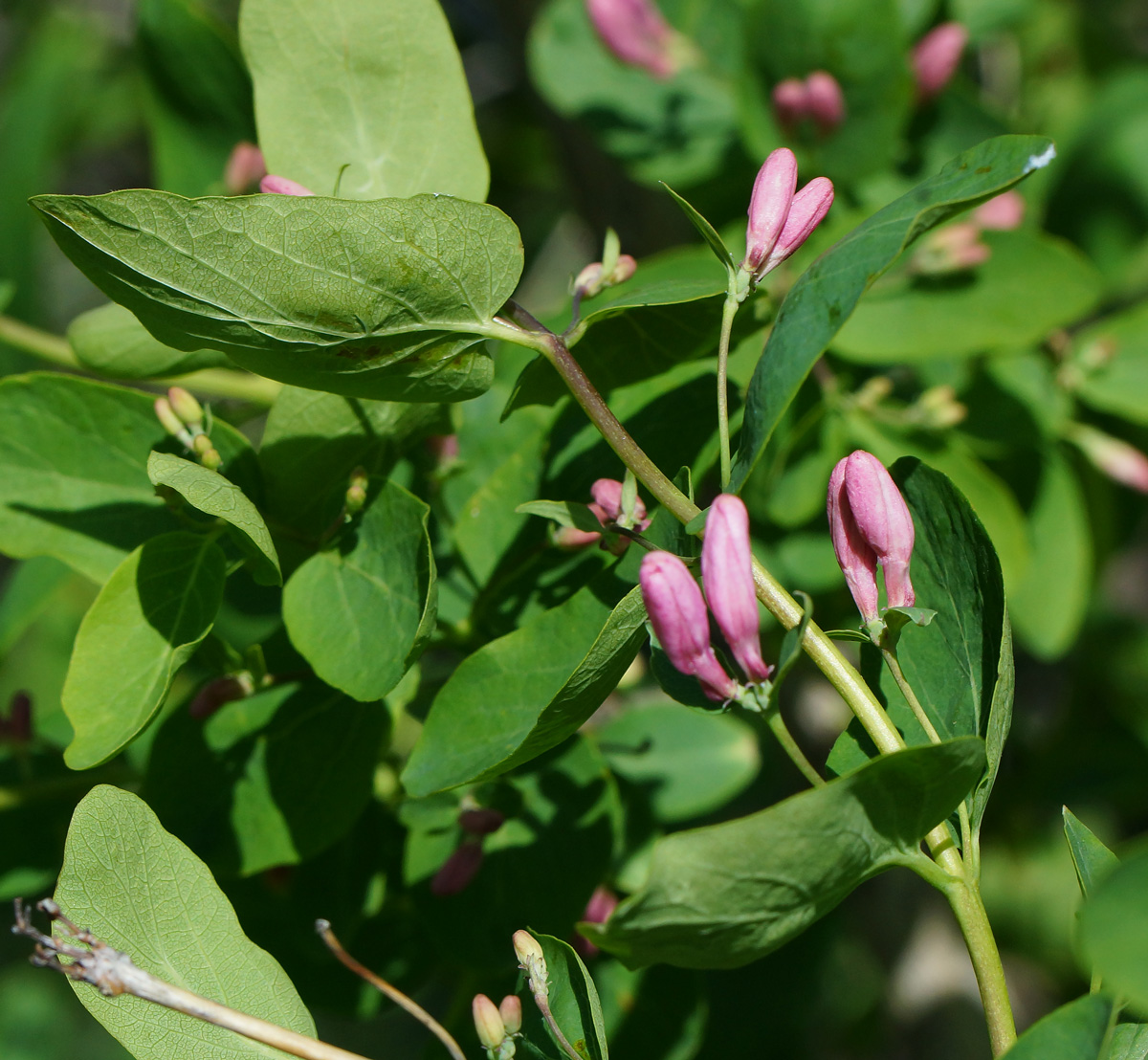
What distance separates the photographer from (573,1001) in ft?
2.35

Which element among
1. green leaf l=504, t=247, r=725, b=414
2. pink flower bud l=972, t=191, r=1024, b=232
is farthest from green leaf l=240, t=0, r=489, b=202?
pink flower bud l=972, t=191, r=1024, b=232

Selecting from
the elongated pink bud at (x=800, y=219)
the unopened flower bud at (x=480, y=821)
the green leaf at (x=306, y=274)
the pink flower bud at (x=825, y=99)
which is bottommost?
the unopened flower bud at (x=480, y=821)

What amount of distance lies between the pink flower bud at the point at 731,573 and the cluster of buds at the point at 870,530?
0.11 metres

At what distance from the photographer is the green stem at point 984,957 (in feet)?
2.06

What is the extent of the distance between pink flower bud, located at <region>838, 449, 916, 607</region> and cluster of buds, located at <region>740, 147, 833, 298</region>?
0.14 metres

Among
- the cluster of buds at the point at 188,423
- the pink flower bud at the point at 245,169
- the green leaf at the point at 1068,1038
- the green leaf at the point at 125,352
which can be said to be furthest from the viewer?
the pink flower bud at the point at 245,169

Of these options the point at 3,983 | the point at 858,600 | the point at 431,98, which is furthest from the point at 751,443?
the point at 3,983

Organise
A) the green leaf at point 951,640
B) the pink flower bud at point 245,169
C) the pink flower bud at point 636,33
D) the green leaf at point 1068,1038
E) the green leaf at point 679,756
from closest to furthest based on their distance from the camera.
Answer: the green leaf at point 1068,1038, the green leaf at point 951,640, the pink flower bud at point 245,169, the green leaf at point 679,756, the pink flower bud at point 636,33

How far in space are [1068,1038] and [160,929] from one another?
0.56 meters

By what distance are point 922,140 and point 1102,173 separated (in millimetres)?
340

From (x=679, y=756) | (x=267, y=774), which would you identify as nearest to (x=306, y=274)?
(x=267, y=774)

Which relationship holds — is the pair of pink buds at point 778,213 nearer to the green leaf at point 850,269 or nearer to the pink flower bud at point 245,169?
the green leaf at point 850,269

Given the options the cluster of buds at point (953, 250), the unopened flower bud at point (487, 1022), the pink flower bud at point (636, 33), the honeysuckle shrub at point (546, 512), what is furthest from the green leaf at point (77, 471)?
the pink flower bud at point (636, 33)

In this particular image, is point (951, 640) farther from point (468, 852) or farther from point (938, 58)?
point (938, 58)
